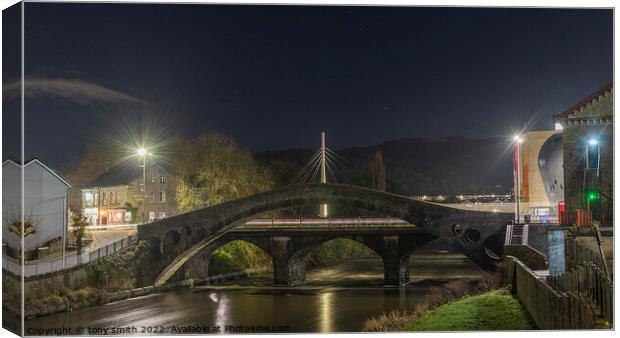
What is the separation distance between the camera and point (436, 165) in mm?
21656

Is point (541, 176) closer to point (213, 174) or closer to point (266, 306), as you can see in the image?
point (266, 306)

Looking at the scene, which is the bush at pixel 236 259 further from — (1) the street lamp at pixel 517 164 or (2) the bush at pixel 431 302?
(1) the street lamp at pixel 517 164

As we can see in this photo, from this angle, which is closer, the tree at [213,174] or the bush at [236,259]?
the tree at [213,174]

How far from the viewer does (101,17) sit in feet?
49.2

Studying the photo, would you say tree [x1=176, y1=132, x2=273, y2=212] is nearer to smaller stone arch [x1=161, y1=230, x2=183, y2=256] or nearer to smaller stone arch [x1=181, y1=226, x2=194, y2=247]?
smaller stone arch [x1=161, y1=230, x2=183, y2=256]

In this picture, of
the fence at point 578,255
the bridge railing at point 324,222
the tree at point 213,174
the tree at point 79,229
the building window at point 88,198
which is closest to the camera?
the fence at point 578,255

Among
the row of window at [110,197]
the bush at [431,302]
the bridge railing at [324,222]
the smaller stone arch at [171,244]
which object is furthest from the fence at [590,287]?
the row of window at [110,197]

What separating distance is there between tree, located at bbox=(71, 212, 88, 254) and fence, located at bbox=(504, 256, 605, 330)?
10.2 m

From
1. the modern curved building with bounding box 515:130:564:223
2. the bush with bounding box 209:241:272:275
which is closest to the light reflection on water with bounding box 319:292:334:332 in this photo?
the modern curved building with bounding box 515:130:564:223

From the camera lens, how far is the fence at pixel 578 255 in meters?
14.7

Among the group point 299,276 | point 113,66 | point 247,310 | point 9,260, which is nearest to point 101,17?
point 113,66

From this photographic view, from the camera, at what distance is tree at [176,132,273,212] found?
2878 cm

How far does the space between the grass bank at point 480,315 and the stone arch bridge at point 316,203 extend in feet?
13.3

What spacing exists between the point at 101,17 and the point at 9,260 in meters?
4.44
